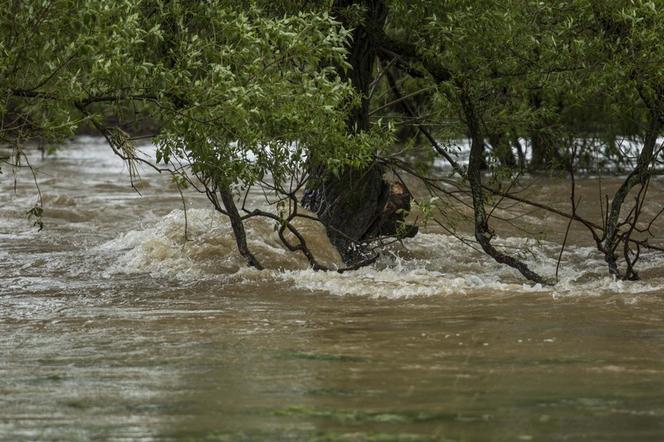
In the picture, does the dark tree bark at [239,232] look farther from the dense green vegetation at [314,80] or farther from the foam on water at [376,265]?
the foam on water at [376,265]

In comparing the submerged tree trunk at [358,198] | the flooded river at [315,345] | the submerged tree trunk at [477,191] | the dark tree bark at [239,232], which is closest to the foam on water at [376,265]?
the flooded river at [315,345]

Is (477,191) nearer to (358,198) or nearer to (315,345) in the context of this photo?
(358,198)

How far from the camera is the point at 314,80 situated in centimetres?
1066

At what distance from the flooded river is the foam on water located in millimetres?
42

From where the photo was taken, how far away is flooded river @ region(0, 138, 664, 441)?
→ 20.2 feet

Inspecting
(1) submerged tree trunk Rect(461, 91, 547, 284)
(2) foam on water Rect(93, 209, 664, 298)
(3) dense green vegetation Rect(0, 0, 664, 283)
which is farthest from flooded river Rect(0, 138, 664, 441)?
(3) dense green vegetation Rect(0, 0, 664, 283)

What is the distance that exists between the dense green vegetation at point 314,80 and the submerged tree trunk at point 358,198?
0.03 metres

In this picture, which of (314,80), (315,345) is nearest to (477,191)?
Answer: (314,80)

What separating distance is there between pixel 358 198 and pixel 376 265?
866 mm

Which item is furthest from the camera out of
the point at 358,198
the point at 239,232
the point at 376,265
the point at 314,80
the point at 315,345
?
the point at 358,198

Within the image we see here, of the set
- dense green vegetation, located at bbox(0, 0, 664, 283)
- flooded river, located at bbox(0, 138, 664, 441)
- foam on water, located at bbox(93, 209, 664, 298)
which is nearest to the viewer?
flooded river, located at bbox(0, 138, 664, 441)

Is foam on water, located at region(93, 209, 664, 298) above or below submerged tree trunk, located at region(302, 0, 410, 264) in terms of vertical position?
below

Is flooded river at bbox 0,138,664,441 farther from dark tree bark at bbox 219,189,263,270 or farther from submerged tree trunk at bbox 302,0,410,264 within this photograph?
submerged tree trunk at bbox 302,0,410,264

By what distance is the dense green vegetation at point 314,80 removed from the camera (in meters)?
9.34
